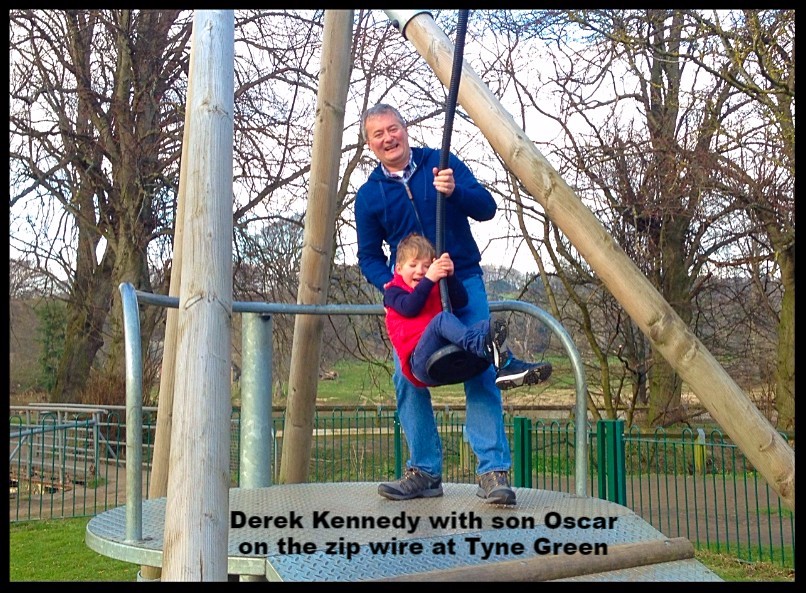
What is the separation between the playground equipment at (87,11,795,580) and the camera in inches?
70.4

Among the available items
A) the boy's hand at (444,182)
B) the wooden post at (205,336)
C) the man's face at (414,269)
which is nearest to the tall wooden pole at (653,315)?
the boy's hand at (444,182)

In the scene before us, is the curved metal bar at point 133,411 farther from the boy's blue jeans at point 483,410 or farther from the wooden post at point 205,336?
the boy's blue jeans at point 483,410

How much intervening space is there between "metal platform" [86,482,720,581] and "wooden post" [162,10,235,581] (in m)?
0.54

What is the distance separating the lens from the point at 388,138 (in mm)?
3113

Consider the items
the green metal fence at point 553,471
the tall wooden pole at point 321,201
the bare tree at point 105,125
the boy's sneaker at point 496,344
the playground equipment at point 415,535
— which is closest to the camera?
the playground equipment at point 415,535

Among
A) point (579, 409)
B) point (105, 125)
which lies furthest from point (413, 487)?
point (105, 125)

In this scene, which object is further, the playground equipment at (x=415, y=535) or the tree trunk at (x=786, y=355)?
the tree trunk at (x=786, y=355)

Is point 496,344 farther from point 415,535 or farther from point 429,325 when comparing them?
point 415,535

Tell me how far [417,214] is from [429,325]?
0.56 m

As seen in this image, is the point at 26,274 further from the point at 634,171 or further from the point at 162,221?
the point at 634,171

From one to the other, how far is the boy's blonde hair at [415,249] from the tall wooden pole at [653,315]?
39cm

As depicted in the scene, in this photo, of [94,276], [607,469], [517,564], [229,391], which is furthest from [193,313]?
[94,276]

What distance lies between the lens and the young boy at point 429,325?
2.65m

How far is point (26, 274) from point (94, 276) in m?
1.05
